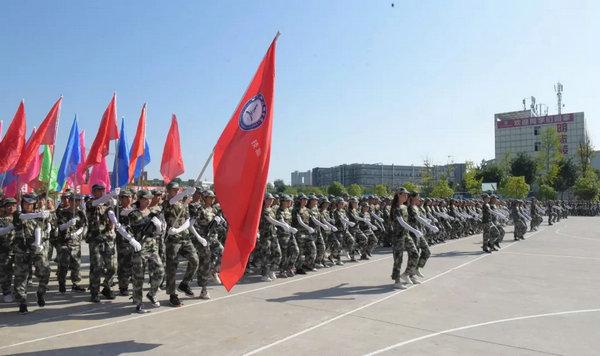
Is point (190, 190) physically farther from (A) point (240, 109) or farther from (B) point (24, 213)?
(B) point (24, 213)

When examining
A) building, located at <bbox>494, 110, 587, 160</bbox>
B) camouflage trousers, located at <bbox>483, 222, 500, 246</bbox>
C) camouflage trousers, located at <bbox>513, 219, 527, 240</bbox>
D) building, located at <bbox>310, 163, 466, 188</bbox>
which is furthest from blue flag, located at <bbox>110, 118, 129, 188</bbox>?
building, located at <bbox>310, 163, 466, 188</bbox>

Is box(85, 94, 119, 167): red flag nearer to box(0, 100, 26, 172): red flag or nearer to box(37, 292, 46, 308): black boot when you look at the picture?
box(0, 100, 26, 172): red flag

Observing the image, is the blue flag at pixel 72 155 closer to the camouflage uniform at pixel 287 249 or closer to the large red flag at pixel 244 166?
the camouflage uniform at pixel 287 249

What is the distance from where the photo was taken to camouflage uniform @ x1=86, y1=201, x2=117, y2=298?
8.31m

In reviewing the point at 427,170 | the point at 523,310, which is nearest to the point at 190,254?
the point at 523,310

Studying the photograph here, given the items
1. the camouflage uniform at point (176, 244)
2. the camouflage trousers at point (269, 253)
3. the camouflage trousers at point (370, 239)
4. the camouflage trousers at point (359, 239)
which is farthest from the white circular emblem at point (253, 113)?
the camouflage trousers at point (370, 239)

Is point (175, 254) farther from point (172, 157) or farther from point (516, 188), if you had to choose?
point (516, 188)

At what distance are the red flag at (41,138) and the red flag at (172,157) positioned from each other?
4.34 m

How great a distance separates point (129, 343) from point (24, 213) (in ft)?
11.9

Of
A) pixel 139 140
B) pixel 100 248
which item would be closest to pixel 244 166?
pixel 100 248

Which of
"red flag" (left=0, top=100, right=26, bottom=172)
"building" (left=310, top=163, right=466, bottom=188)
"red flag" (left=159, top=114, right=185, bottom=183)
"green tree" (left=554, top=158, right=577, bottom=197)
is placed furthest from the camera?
"building" (left=310, top=163, right=466, bottom=188)

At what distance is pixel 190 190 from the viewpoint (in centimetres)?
743

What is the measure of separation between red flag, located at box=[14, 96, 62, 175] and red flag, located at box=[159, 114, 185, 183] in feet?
14.3

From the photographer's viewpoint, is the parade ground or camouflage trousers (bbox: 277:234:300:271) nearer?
the parade ground
